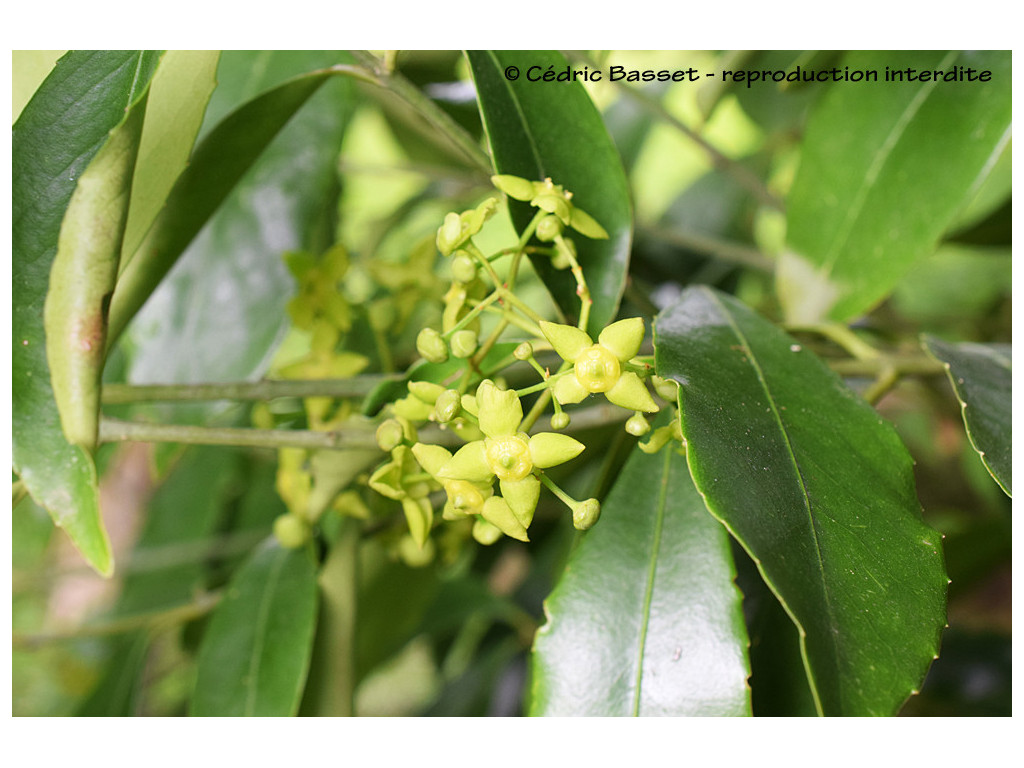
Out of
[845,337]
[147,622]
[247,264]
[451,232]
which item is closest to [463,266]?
[451,232]

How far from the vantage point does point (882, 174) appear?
73 cm

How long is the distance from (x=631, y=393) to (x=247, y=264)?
596mm

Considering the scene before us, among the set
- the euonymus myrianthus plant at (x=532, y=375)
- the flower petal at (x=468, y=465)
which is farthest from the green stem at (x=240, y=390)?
the flower petal at (x=468, y=465)

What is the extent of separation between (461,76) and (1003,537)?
887 millimetres

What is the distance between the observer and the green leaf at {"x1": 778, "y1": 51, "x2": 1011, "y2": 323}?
2.23 ft

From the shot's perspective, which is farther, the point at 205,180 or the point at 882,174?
the point at 882,174

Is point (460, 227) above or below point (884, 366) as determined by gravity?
above

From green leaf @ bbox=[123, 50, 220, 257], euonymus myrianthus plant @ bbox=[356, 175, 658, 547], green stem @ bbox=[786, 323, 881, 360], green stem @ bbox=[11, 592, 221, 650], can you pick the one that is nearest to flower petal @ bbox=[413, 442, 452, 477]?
euonymus myrianthus plant @ bbox=[356, 175, 658, 547]

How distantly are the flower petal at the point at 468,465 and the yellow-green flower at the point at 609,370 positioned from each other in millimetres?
53

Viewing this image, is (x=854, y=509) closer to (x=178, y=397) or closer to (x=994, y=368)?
(x=994, y=368)

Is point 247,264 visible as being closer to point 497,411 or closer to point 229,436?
point 229,436

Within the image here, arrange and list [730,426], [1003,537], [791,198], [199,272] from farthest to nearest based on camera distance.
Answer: [1003,537]
[199,272]
[791,198]
[730,426]
